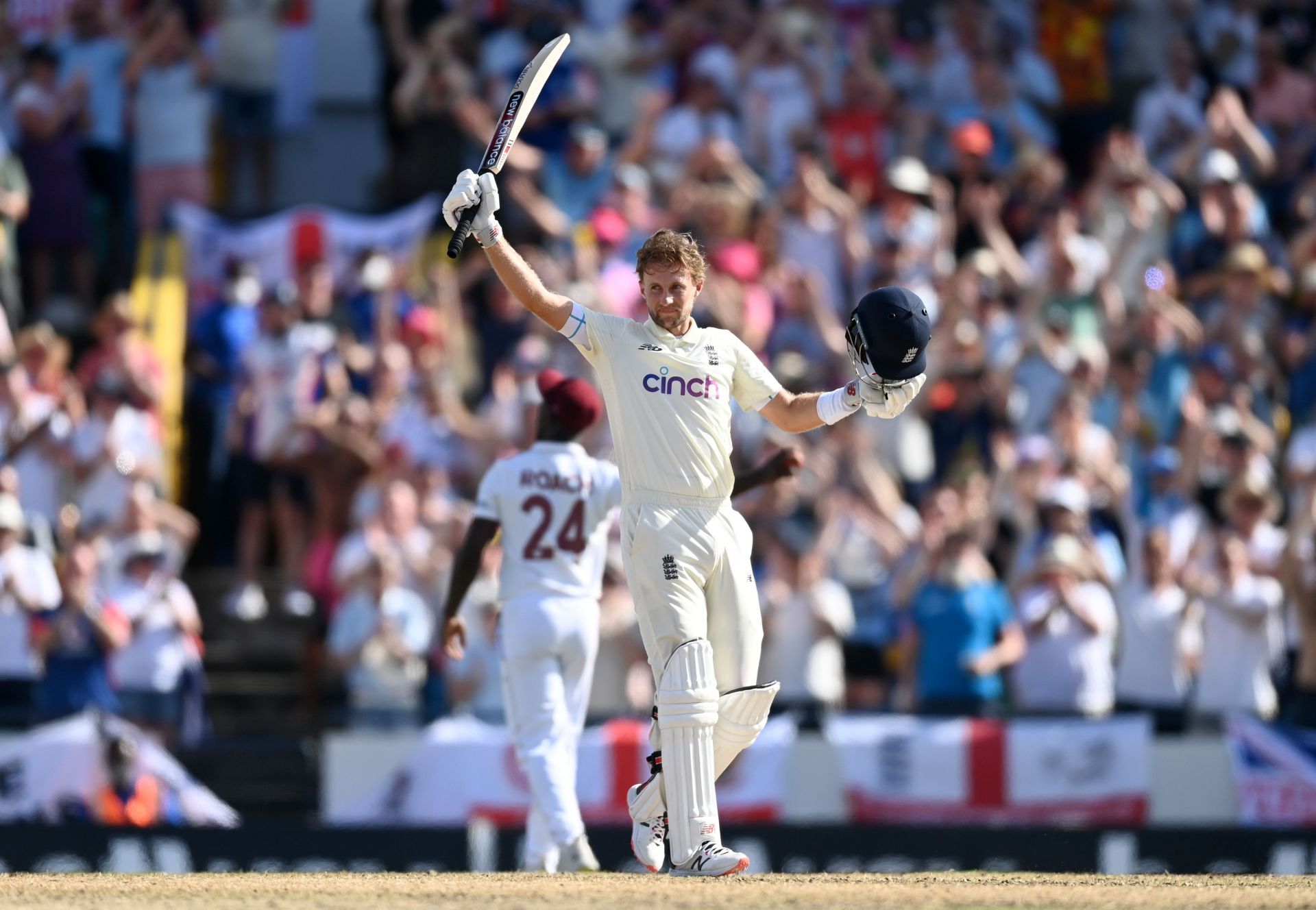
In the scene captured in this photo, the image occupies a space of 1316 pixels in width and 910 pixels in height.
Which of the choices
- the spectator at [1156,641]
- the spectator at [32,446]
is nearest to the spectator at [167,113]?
the spectator at [32,446]

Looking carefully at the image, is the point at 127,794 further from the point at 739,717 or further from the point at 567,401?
the point at 739,717

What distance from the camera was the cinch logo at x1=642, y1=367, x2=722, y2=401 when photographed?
7.80m

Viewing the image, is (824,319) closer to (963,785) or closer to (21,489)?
(963,785)

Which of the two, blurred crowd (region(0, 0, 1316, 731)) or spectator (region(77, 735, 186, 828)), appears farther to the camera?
blurred crowd (region(0, 0, 1316, 731))

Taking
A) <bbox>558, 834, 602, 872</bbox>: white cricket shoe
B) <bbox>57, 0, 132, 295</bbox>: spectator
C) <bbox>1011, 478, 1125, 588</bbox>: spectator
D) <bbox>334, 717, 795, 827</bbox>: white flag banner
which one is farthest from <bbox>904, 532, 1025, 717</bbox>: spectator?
<bbox>57, 0, 132, 295</bbox>: spectator

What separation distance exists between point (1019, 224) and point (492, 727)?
19.8ft

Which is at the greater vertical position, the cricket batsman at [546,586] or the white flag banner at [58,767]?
the cricket batsman at [546,586]

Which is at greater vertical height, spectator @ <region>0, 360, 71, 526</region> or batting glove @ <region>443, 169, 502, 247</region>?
batting glove @ <region>443, 169, 502, 247</region>

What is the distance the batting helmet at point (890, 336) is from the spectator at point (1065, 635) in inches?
204

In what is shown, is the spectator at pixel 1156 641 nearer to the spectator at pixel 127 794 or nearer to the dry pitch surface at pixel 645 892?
the dry pitch surface at pixel 645 892

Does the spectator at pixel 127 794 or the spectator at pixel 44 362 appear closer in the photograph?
the spectator at pixel 127 794

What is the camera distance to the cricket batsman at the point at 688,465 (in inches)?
302

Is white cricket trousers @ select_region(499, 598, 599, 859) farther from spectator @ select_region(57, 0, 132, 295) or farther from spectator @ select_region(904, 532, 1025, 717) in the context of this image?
spectator @ select_region(57, 0, 132, 295)

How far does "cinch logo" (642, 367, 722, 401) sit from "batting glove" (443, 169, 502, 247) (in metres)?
0.73
